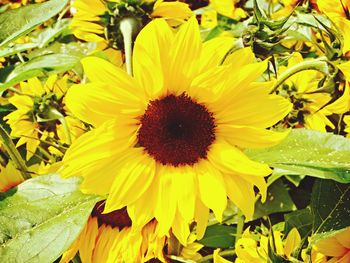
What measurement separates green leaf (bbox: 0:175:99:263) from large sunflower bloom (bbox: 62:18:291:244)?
0.23 ft

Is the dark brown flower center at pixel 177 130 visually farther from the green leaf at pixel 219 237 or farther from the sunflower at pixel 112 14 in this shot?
the green leaf at pixel 219 237

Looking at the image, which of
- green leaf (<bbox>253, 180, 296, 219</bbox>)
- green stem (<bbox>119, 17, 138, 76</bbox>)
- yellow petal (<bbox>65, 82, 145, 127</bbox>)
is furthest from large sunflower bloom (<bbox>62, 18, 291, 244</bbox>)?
green leaf (<bbox>253, 180, 296, 219</bbox>)

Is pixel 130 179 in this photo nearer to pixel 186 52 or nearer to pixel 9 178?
pixel 186 52

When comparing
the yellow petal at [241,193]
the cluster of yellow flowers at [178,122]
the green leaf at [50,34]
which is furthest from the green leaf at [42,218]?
the green leaf at [50,34]

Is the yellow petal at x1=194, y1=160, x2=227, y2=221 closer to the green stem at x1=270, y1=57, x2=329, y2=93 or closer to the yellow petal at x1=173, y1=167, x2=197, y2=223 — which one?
the yellow petal at x1=173, y1=167, x2=197, y2=223

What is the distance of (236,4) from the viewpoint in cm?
146

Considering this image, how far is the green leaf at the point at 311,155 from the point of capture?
0.71 meters

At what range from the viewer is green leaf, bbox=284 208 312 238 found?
98 cm

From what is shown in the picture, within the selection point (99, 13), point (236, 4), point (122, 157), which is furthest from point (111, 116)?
point (236, 4)

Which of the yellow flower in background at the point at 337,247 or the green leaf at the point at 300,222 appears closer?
the yellow flower in background at the point at 337,247

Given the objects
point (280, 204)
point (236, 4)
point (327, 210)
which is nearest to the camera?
point (327, 210)

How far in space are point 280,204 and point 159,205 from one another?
485mm

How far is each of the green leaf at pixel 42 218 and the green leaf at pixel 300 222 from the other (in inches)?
13.0

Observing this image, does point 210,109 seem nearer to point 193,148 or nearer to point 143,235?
point 193,148
